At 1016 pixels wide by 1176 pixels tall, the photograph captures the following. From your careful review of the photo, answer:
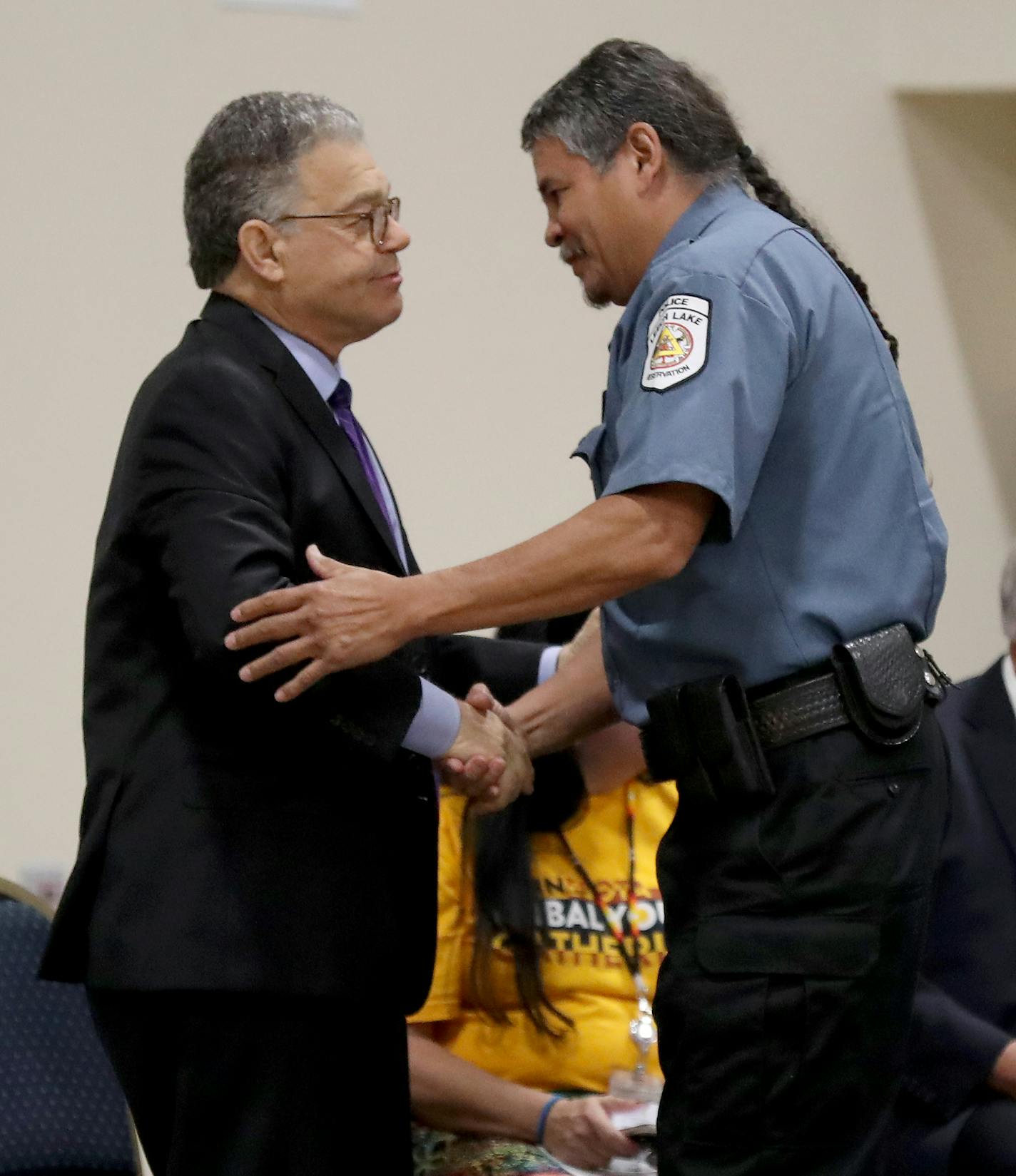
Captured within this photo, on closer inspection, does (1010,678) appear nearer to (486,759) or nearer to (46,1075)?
(486,759)

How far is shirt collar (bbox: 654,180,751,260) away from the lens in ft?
6.02

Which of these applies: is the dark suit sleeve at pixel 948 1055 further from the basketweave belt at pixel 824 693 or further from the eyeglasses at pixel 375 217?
the eyeglasses at pixel 375 217

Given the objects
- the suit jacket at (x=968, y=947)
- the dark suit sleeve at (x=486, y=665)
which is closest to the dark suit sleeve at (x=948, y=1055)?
the suit jacket at (x=968, y=947)

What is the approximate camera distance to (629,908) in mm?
2461

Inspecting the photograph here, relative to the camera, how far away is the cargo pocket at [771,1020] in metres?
1.66

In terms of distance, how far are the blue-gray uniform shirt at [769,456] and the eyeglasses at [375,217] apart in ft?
1.36

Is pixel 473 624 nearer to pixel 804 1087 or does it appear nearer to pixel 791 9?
pixel 804 1087

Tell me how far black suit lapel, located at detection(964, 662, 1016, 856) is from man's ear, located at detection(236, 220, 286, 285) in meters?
1.20

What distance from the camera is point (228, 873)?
1.78 metres

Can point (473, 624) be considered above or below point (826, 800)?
above

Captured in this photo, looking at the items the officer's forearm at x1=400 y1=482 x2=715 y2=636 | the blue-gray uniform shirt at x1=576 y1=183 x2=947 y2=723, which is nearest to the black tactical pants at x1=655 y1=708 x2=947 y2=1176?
the blue-gray uniform shirt at x1=576 y1=183 x2=947 y2=723

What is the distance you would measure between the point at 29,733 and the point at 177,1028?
1.44m

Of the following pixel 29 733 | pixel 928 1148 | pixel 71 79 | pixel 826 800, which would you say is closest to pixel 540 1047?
pixel 928 1148

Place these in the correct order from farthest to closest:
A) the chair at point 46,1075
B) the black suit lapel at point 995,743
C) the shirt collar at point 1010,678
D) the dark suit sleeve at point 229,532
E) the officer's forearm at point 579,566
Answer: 1. the shirt collar at point 1010,678
2. the black suit lapel at point 995,743
3. the chair at point 46,1075
4. the dark suit sleeve at point 229,532
5. the officer's forearm at point 579,566
